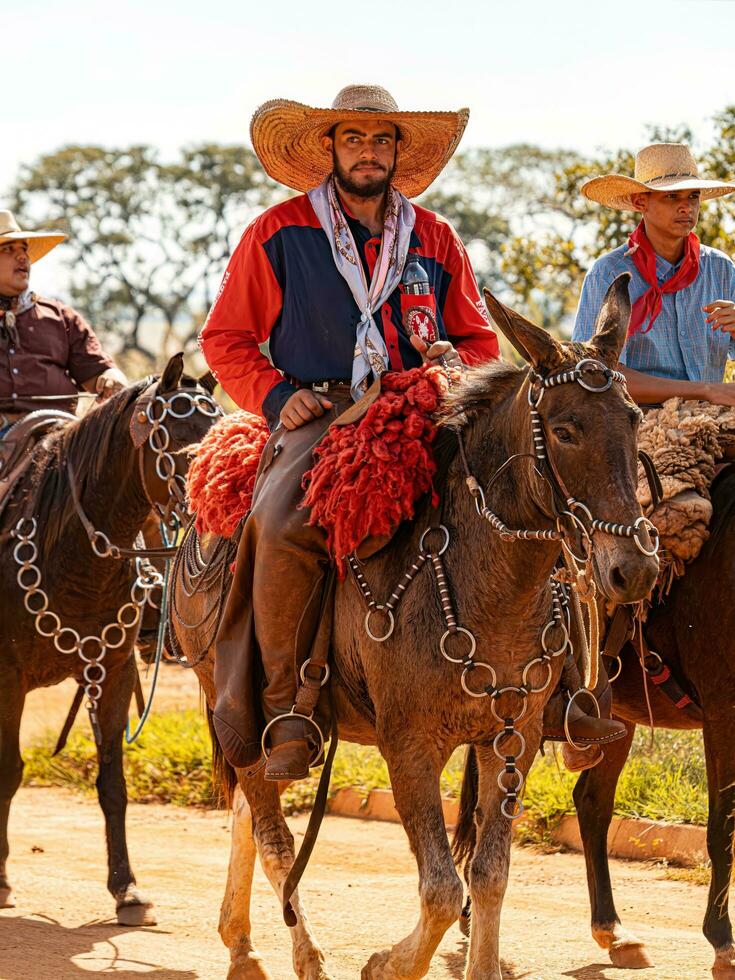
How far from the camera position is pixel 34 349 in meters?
8.79

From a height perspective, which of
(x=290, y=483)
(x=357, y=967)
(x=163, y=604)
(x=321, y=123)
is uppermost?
(x=321, y=123)

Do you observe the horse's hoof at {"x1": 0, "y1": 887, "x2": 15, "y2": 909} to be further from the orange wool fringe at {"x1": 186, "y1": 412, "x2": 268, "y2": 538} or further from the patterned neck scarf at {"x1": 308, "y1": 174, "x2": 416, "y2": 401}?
the patterned neck scarf at {"x1": 308, "y1": 174, "x2": 416, "y2": 401}

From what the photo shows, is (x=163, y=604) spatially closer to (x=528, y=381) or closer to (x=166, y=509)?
(x=166, y=509)

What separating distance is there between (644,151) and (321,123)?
181 cm

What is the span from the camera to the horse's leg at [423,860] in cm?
456

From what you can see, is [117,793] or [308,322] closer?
[308,322]

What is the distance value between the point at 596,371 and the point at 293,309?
1526 mm

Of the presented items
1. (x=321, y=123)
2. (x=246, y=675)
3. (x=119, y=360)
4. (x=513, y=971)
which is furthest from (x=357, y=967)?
(x=119, y=360)

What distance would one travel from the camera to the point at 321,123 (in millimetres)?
5652

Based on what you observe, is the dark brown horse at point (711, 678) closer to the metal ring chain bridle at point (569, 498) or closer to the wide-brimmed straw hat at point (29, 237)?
the metal ring chain bridle at point (569, 498)

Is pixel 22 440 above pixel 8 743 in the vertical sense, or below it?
above

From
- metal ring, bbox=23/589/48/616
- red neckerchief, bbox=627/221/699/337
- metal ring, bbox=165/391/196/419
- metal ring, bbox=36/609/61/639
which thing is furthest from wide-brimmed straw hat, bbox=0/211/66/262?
red neckerchief, bbox=627/221/699/337

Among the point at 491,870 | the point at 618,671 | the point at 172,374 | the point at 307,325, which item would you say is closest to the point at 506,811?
the point at 491,870

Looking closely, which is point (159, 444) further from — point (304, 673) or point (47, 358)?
point (304, 673)
